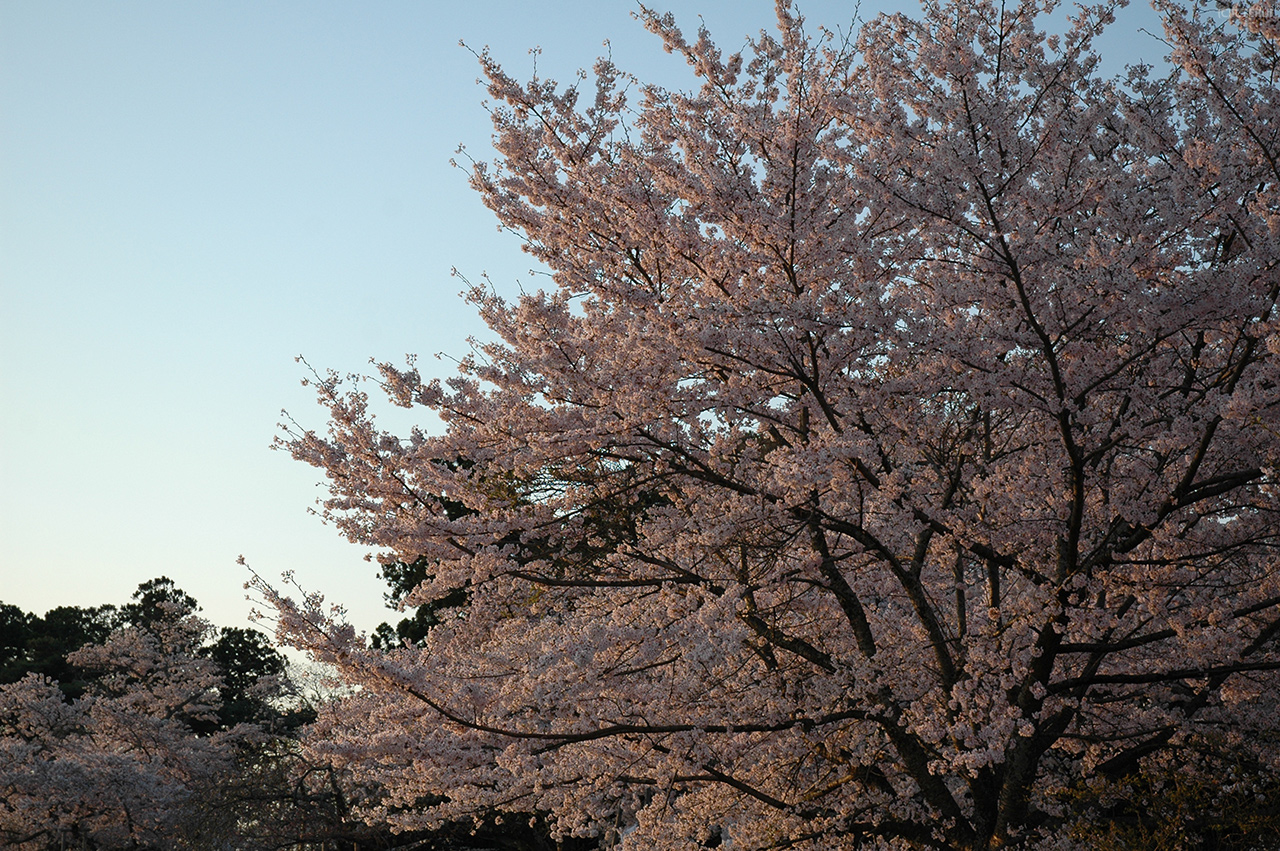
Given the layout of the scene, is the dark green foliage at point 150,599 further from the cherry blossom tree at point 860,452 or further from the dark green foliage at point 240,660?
the cherry blossom tree at point 860,452

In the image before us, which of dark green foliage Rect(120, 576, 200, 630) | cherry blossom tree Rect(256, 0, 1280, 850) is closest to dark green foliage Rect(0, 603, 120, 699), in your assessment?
dark green foliage Rect(120, 576, 200, 630)

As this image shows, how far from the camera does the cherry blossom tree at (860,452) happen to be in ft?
16.9

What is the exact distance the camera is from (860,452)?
5.07m

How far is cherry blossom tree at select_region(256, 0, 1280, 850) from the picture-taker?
516 cm

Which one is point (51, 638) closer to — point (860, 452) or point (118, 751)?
point (118, 751)

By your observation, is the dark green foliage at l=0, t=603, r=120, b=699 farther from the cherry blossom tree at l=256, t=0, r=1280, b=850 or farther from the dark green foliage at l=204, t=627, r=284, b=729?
the cherry blossom tree at l=256, t=0, r=1280, b=850

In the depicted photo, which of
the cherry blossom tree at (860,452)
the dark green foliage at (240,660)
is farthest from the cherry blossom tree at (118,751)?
the cherry blossom tree at (860,452)

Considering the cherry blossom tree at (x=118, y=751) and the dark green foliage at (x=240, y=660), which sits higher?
the dark green foliage at (x=240, y=660)

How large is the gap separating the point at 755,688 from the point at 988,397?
2.85 metres

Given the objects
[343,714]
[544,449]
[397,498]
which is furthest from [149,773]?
[544,449]

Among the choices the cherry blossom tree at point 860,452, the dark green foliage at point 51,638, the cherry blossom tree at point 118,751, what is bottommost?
the cherry blossom tree at point 860,452

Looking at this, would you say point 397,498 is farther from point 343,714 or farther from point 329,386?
point 343,714

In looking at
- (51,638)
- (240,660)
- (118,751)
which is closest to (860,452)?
(118,751)

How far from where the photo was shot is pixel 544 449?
236 inches
